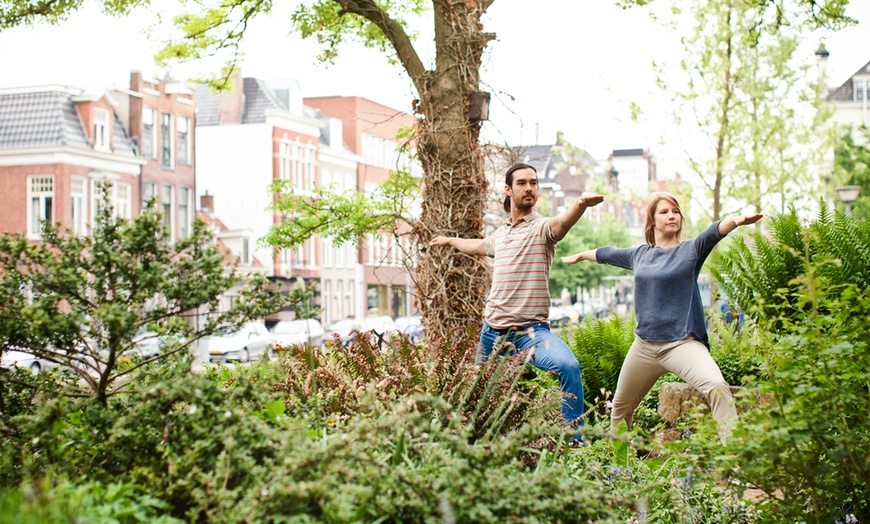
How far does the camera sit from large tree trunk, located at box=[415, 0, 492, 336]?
826 centimetres

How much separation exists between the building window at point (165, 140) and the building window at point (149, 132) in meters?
0.42

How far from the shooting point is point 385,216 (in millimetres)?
9898

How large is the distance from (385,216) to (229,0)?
8.69 ft

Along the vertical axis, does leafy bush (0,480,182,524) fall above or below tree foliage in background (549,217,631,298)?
below

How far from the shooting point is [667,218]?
576 cm

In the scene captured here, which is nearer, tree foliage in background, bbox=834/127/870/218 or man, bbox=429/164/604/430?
man, bbox=429/164/604/430

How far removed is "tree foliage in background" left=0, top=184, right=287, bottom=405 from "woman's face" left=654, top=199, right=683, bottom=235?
10.2 feet

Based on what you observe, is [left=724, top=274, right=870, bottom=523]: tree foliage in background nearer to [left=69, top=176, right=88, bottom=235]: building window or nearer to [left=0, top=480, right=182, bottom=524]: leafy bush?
[left=0, top=480, right=182, bottom=524]: leafy bush

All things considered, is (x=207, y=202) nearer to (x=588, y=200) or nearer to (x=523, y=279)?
(x=523, y=279)

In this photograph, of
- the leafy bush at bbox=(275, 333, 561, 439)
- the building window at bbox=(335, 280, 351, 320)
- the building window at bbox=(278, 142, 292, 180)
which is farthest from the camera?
the building window at bbox=(335, 280, 351, 320)

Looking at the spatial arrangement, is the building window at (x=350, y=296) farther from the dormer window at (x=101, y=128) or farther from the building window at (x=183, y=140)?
the dormer window at (x=101, y=128)

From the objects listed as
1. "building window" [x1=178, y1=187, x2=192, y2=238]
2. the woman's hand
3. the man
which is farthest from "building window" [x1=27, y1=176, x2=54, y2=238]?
the woman's hand

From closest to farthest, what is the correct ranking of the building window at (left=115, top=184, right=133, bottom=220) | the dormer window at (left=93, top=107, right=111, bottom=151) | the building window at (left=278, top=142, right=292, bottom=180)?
the dormer window at (left=93, top=107, right=111, bottom=151) < the building window at (left=115, top=184, right=133, bottom=220) < the building window at (left=278, top=142, right=292, bottom=180)

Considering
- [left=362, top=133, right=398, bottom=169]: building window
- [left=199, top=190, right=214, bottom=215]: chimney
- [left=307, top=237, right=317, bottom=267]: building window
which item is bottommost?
[left=307, top=237, right=317, bottom=267]: building window
